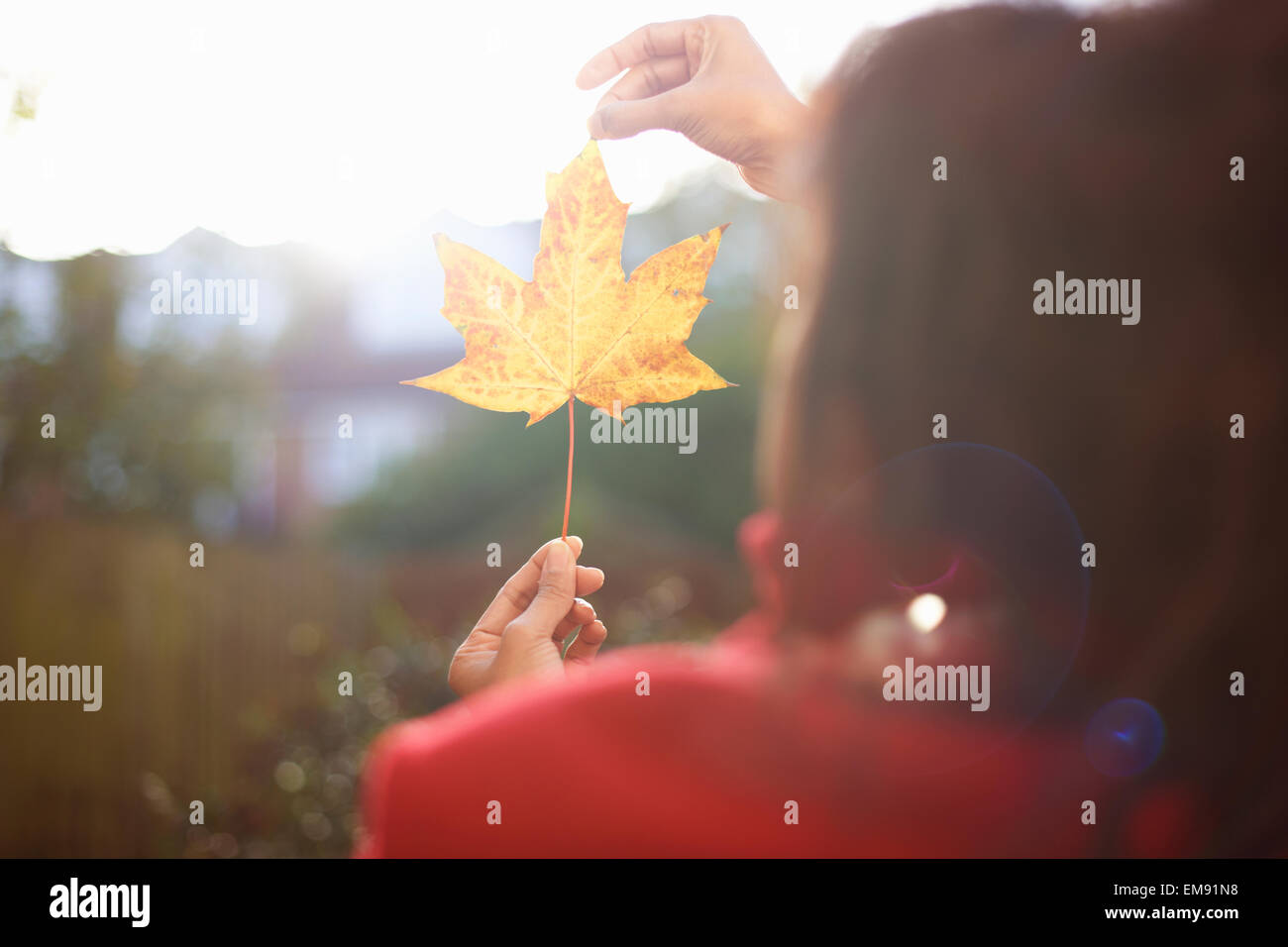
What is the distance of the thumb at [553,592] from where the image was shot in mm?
1100

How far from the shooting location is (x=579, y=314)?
1216 mm

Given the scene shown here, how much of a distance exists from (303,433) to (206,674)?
1.80 m

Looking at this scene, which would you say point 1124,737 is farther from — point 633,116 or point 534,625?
point 633,116

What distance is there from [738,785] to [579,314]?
2.64 feet

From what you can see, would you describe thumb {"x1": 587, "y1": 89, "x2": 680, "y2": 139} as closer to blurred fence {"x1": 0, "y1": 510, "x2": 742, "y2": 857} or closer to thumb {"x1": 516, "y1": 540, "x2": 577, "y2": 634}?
thumb {"x1": 516, "y1": 540, "x2": 577, "y2": 634}

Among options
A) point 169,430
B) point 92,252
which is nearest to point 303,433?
point 169,430

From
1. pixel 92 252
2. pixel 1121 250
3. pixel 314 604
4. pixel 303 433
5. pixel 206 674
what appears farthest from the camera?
pixel 303 433

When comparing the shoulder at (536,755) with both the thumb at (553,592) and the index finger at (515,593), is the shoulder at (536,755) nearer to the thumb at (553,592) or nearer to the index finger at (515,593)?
the thumb at (553,592)

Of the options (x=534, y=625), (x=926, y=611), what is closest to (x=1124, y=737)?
(x=926, y=611)

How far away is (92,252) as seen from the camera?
12.6 feet

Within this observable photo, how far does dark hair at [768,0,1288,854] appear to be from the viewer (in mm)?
644

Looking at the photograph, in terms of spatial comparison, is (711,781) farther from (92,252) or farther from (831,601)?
(92,252)

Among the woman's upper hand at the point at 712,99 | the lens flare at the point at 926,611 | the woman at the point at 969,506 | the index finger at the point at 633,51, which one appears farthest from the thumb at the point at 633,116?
the lens flare at the point at 926,611
